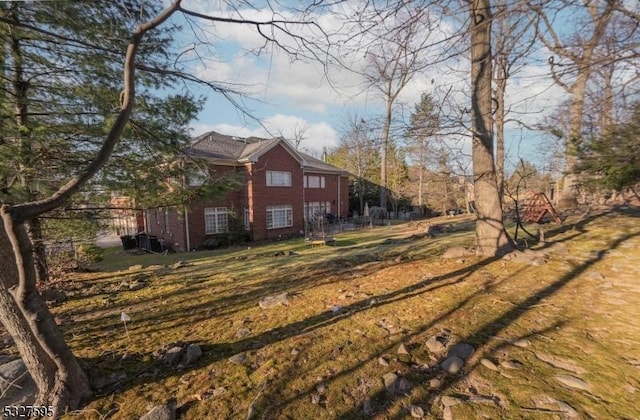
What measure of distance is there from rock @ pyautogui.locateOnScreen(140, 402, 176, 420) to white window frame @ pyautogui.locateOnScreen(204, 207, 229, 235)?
15.5m

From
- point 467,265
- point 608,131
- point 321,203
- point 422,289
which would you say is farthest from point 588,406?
point 321,203

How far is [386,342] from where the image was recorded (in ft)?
10.3

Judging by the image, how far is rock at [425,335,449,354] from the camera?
2.94 m

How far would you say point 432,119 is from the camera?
5.58 meters

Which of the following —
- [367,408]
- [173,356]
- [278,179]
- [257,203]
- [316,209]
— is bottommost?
[367,408]

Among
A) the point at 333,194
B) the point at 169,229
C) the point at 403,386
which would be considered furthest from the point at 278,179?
the point at 403,386

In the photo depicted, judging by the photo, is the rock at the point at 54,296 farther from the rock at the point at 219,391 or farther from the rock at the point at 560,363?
the rock at the point at 560,363

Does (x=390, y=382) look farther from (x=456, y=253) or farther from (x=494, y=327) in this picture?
(x=456, y=253)

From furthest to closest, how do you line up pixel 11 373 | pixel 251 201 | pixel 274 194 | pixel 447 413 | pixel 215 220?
pixel 274 194, pixel 251 201, pixel 215 220, pixel 11 373, pixel 447 413

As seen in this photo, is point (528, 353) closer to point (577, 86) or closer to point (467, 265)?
point (467, 265)

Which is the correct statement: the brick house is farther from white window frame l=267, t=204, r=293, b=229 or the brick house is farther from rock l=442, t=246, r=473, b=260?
rock l=442, t=246, r=473, b=260

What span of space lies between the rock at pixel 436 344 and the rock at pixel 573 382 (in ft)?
3.01

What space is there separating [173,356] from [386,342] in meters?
2.26

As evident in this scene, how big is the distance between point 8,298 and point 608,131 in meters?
7.25
